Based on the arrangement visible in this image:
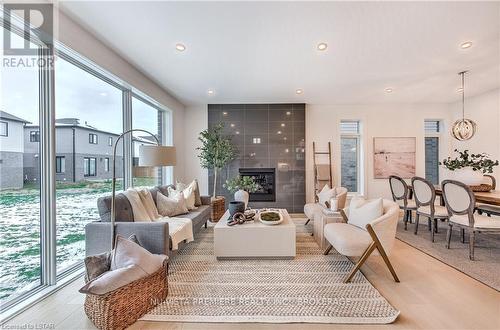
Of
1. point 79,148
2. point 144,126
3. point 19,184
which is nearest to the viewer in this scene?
point 19,184

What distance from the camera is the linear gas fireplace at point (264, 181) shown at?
19.9ft

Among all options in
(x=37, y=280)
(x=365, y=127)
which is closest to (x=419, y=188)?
(x=365, y=127)

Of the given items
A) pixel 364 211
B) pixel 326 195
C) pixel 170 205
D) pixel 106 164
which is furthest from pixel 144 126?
pixel 364 211

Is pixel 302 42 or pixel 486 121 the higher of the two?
pixel 302 42

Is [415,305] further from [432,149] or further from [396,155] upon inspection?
[432,149]

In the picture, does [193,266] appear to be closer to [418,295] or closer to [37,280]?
[37,280]

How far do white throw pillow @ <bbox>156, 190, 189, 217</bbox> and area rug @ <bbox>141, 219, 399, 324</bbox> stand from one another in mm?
765

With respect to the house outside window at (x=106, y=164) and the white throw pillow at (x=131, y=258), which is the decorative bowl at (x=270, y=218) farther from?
the house outside window at (x=106, y=164)

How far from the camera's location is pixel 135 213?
9.45 ft

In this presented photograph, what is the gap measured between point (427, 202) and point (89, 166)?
5.22 m

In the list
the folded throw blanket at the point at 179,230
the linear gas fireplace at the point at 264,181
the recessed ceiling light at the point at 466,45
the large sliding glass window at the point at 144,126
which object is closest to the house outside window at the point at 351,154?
the linear gas fireplace at the point at 264,181

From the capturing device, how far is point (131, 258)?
6.54 feet

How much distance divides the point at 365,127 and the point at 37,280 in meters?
6.82

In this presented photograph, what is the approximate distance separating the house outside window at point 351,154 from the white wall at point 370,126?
179 millimetres
